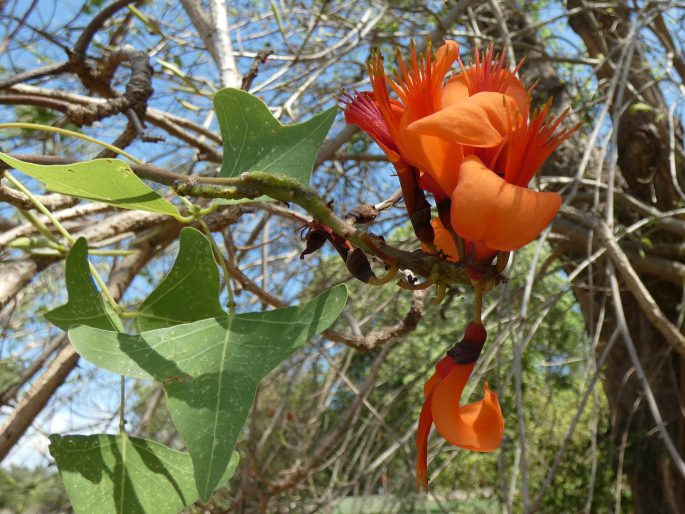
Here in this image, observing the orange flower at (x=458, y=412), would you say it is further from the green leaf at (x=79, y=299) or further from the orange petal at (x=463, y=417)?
the green leaf at (x=79, y=299)

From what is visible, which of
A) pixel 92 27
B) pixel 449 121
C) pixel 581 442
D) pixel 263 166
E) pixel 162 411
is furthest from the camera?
pixel 581 442

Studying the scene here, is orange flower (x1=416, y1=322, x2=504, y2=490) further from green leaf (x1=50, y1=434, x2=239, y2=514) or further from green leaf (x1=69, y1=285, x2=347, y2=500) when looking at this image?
green leaf (x1=50, y1=434, x2=239, y2=514)

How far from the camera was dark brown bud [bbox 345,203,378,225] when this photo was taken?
399 mm

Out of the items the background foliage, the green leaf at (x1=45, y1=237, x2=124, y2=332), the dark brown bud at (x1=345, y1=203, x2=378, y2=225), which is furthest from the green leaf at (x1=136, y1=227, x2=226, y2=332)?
the background foliage

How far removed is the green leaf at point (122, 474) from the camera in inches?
19.5

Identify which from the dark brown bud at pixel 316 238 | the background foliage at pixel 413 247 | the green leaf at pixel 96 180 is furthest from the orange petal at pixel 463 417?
the background foliage at pixel 413 247

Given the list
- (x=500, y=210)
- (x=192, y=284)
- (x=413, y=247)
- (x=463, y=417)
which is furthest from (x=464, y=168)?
(x=413, y=247)

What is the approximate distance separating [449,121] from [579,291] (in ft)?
6.24

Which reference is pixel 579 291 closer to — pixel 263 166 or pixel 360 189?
pixel 360 189

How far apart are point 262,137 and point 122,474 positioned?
27cm

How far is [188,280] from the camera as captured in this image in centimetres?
52

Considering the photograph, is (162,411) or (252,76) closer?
(252,76)

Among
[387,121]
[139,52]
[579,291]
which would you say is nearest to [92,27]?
[139,52]

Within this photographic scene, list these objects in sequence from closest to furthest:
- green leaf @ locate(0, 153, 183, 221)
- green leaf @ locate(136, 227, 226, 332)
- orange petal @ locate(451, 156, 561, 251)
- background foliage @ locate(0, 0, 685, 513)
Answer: orange petal @ locate(451, 156, 561, 251) < green leaf @ locate(0, 153, 183, 221) < green leaf @ locate(136, 227, 226, 332) < background foliage @ locate(0, 0, 685, 513)
